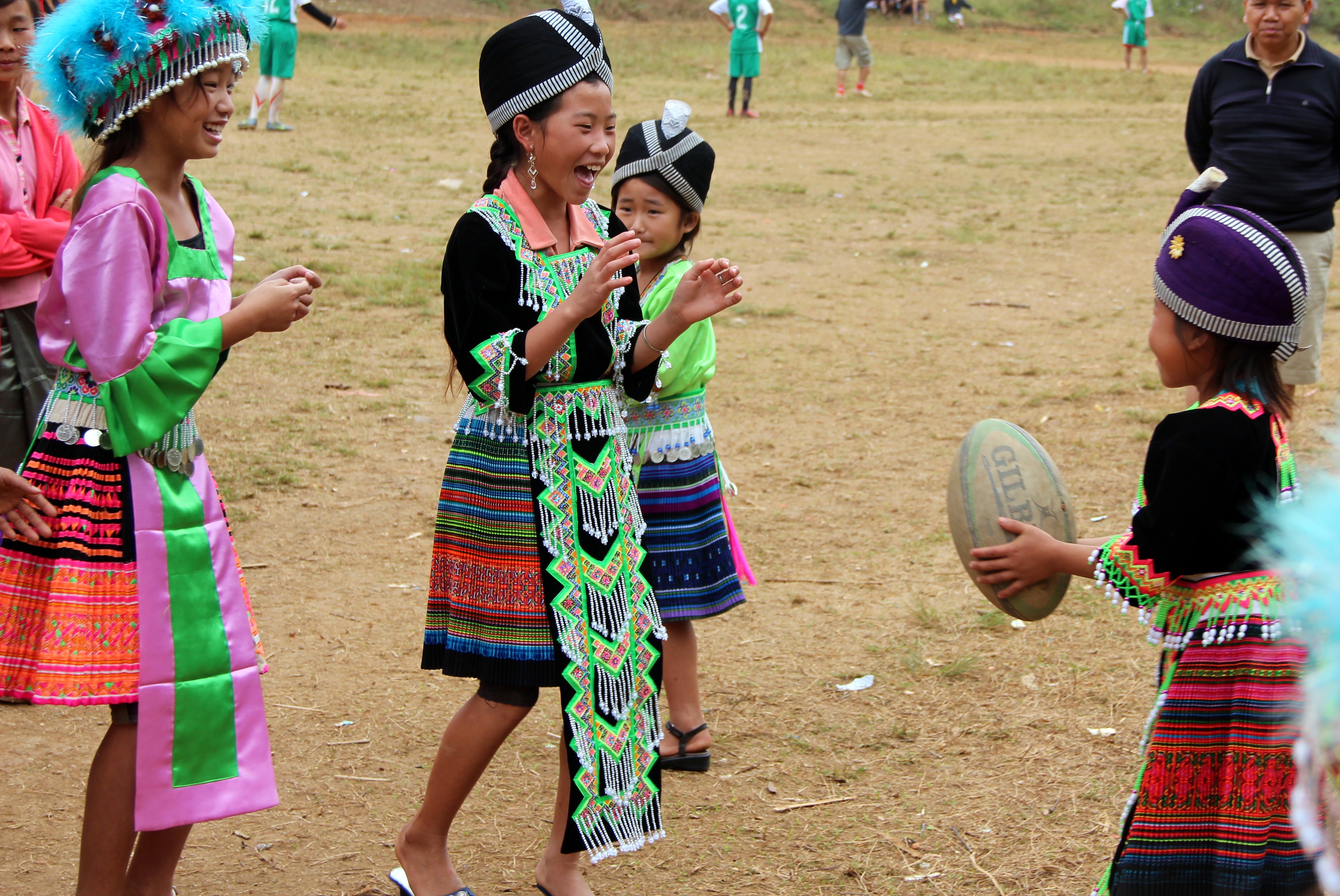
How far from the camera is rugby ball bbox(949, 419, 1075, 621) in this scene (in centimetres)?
297

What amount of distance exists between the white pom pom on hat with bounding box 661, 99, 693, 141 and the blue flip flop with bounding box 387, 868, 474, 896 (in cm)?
226

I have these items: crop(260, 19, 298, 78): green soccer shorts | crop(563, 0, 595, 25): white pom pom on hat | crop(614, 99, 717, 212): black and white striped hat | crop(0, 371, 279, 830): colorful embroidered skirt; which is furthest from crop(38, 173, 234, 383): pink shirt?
crop(260, 19, 298, 78): green soccer shorts

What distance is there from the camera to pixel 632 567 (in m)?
3.12

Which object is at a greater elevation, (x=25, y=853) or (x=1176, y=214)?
(x=1176, y=214)

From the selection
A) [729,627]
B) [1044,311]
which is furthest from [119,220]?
[1044,311]

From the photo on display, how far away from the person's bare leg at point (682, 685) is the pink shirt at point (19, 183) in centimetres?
224

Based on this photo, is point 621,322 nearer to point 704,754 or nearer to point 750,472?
point 704,754

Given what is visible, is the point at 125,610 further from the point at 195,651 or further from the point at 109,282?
the point at 109,282

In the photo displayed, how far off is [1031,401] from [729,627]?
10.8 feet

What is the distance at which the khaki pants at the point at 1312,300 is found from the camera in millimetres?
6117

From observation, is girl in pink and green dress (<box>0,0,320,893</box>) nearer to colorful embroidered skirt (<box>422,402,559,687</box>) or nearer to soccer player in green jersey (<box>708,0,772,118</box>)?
colorful embroidered skirt (<box>422,402,559,687</box>)

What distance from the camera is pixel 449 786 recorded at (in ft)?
9.98

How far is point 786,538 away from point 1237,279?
351cm

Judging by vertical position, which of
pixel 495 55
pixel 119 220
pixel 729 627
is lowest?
pixel 729 627
